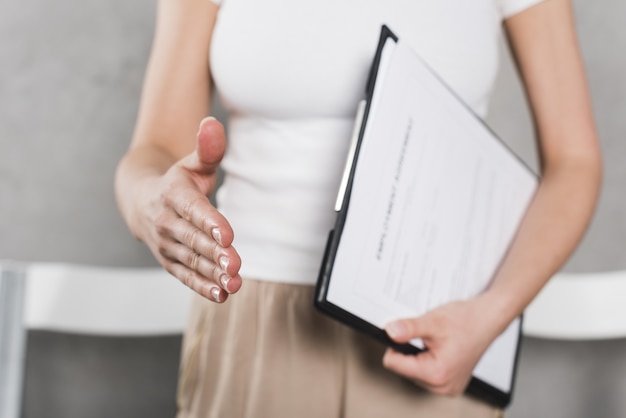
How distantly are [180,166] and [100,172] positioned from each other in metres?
0.69

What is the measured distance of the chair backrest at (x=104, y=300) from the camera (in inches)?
38.7

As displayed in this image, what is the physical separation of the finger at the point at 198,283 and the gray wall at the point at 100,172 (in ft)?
2.22

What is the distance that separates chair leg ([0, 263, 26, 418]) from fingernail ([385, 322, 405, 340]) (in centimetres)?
48

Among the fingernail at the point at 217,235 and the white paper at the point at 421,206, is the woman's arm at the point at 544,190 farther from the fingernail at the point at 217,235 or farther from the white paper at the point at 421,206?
the fingernail at the point at 217,235

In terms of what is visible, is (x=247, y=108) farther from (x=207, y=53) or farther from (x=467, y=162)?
(x=467, y=162)

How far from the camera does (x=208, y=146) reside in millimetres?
385

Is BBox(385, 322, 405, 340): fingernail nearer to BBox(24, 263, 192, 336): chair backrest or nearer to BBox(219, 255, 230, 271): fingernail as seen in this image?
BBox(219, 255, 230, 271): fingernail

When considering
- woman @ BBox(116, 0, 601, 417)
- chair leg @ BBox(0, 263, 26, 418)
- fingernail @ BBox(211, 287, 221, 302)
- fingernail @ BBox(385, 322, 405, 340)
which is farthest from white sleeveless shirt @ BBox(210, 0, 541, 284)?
chair leg @ BBox(0, 263, 26, 418)

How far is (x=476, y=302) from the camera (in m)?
0.58

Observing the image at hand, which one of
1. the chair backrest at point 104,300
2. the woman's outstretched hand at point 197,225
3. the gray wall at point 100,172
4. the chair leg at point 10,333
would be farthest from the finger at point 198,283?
the gray wall at point 100,172

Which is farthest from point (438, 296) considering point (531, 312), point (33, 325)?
point (33, 325)

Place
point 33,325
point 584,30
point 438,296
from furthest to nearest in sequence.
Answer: point 584,30 < point 33,325 < point 438,296

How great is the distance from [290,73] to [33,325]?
0.62m

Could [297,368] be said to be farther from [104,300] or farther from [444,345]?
[104,300]
